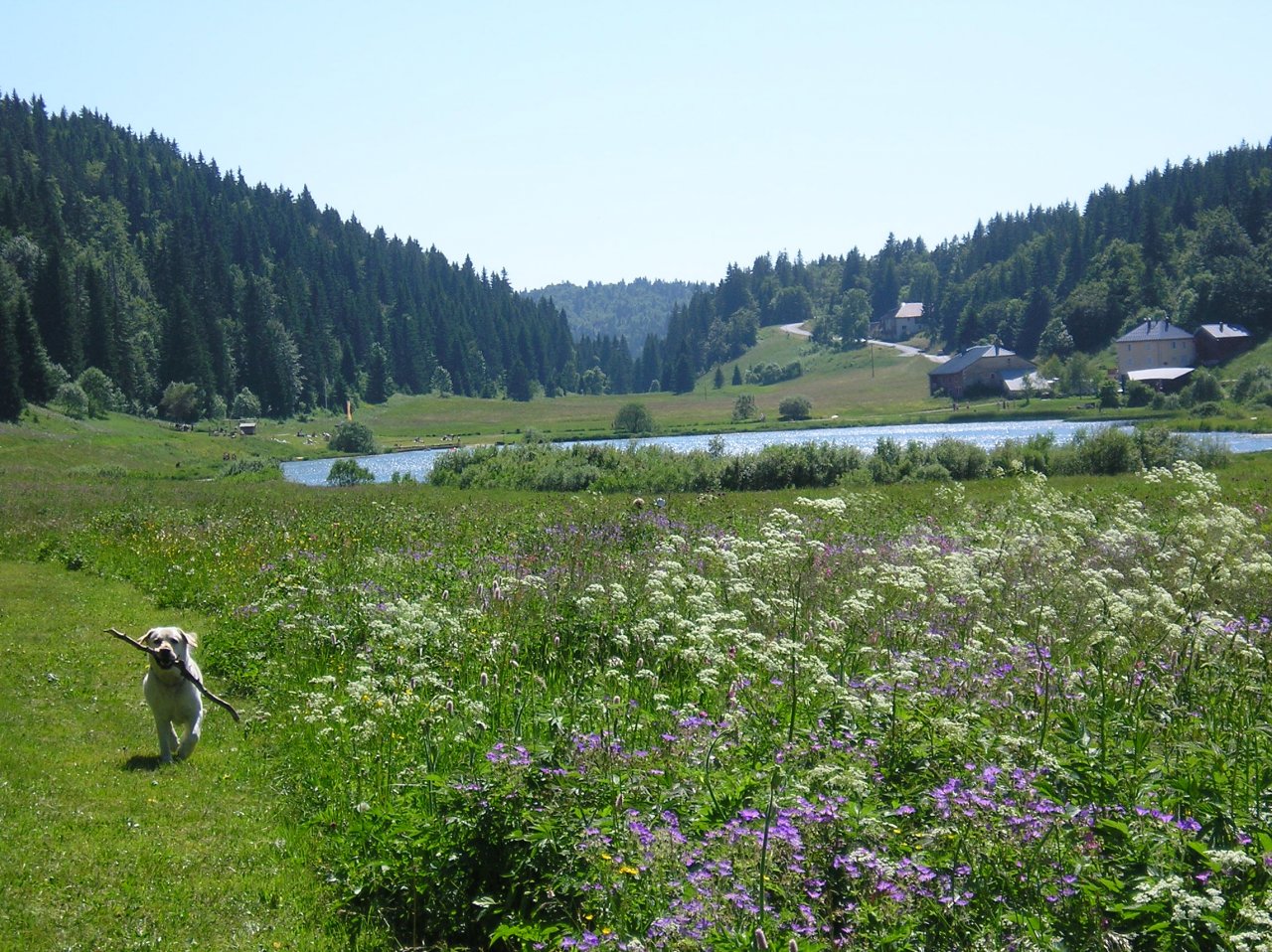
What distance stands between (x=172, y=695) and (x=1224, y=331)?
154 m

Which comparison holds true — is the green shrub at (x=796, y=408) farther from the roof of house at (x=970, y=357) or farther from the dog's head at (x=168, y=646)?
the dog's head at (x=168, y=646)

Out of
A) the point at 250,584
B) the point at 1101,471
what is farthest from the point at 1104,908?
the point at 1101,471

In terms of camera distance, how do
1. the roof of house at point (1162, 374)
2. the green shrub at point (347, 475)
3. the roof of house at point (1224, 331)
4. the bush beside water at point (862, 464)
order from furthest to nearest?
the roof of house at point (1224, 331), the roof of house at point (1162, 374), the green shrub at point (347, 475), the bush beside water at point (862, 464)

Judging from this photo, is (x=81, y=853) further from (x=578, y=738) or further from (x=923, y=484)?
(x=923, y=484)

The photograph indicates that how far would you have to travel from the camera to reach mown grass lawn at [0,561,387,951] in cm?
628

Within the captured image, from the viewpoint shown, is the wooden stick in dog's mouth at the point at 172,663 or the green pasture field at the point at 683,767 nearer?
the green pasture field at the point at 683,767

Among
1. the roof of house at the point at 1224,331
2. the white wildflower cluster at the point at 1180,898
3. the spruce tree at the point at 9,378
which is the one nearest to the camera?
the white wildflower cluster at the point at 1180,898

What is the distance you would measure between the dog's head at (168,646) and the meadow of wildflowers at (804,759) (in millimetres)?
1354

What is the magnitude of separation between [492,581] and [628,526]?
7.82 metres

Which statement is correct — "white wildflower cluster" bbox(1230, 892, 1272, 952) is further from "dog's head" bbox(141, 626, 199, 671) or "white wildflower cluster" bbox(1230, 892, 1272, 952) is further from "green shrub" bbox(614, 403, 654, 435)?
"green shrub" bbox(614, 403, 654, 435)

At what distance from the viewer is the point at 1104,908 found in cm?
463

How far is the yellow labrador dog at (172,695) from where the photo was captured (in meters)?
9.29

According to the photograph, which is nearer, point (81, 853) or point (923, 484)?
point (81, 853)

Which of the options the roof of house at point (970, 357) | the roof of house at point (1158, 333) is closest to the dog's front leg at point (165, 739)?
the roof of house at point (1158, 333)
